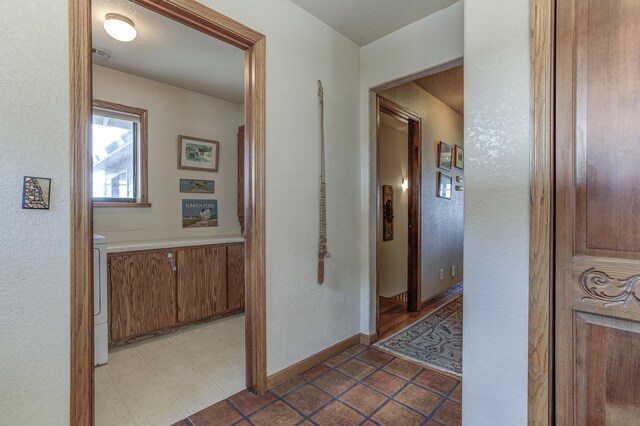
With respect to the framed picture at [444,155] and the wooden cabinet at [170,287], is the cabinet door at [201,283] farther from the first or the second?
the framed picture at [444,155]

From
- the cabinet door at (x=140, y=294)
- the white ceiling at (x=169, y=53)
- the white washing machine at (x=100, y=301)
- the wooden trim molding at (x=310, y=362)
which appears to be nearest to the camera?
the wooden trim molding at (x=310, y=362)

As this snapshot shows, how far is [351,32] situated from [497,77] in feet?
5.19

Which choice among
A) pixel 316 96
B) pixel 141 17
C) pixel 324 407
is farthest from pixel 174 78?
pixel 324 407

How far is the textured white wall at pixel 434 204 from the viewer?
3.33 meters

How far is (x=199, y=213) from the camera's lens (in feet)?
11.3

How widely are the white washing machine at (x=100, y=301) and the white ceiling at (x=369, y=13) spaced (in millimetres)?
2306

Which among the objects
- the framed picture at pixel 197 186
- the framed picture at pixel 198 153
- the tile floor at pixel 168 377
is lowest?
the tile floor at pixel 168 377

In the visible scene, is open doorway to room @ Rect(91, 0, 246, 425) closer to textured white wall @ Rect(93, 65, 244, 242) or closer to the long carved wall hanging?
textured white wall @ Rect(93, 65, 244, 242)

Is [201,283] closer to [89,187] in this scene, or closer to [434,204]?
[89,187]

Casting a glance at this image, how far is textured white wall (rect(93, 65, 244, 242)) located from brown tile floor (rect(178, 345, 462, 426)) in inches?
81.6

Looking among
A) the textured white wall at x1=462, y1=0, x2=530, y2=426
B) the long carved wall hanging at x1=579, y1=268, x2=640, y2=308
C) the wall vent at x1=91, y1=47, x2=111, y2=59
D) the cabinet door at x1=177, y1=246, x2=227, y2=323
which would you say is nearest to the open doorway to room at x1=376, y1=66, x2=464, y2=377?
the textured white wall at x1=462, y1=0, x2=530, y2=426

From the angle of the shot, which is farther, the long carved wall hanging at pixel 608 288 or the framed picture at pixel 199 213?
the framed picture at pixel 199 213

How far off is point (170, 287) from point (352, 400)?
191cm

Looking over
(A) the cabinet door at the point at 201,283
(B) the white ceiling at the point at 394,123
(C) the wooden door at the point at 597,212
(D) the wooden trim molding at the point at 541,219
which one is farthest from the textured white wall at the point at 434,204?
(A) the cabinet door at the point at 201,283
